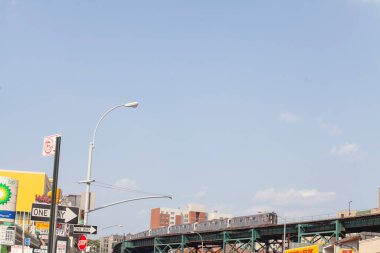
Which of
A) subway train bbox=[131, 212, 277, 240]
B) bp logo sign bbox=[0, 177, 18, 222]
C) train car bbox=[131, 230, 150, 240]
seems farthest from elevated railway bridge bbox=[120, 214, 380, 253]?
bp logo sign bbox=[0, 177, 18, 222]

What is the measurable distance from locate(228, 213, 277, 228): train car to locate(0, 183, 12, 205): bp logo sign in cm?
7224

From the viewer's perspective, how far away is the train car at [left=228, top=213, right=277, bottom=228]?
112812mm

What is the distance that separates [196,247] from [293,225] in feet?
136

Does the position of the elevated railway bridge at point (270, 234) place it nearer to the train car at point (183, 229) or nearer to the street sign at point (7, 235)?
the train car at point (183, 229)

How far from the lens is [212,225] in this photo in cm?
12588

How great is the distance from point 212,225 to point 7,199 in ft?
272

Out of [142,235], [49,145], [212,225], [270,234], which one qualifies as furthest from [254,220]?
[49,145]

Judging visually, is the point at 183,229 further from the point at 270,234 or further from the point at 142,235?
the point at 270,234

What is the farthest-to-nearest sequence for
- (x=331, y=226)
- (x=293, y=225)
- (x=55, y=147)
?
(x=293, y=225), (x=331, y=226), (x=55, y=147)

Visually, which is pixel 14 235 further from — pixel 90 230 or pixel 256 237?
pixel 256 237

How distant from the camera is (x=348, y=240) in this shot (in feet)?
146

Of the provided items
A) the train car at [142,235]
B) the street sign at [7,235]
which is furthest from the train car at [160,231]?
the street sign at [7,235]

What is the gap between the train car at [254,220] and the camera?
11281 centimetres

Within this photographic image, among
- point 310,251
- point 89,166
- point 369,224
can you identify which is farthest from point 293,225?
point 89,166
